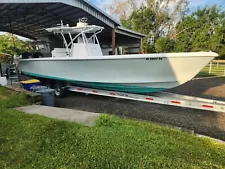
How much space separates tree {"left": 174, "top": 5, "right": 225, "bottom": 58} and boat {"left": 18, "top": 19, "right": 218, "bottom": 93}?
19507 millimetres

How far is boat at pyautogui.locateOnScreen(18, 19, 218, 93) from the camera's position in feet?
15.3

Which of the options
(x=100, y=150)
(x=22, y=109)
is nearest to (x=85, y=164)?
(x=100, y=150)

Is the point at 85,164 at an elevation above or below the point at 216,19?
below

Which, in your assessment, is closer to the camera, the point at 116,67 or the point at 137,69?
the point at 137,69

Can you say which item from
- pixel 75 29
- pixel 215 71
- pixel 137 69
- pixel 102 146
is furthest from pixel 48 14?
pixel 215 71

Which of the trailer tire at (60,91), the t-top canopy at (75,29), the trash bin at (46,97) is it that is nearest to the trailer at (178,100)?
the trailer tire at (60,91)

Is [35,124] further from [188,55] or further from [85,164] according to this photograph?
[188,55]

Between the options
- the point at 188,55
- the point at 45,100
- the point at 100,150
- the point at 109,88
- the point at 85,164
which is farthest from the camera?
the point at 109,88

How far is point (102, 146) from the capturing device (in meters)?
2.73

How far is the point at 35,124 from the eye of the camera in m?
3.53

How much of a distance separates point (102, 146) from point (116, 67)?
3.02 meters

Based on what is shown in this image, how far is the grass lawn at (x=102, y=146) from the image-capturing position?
236 centimetres

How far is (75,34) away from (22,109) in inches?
152

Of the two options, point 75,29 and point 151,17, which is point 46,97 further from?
point 151,17
